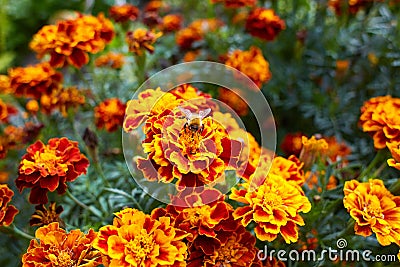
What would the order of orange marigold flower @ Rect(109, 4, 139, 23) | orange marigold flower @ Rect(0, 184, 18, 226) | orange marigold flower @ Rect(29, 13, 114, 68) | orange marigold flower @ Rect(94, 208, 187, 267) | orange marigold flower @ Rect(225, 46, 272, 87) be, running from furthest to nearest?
orange marigold flower @ Rect(109, 4, 139, 23) → orange marigold flower @ Rect(225, 46, 272, 87) → orange marigold flower @ Rect(29, 13, 114, 68) → orange marigold flower @ Rect(0, 184, 18, 226) → orange marigold flower @ Rect(94, 208, 187, 267)

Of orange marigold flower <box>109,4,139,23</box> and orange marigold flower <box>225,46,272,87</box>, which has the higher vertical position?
orange marigold flower <box>109,4,139,23</box>

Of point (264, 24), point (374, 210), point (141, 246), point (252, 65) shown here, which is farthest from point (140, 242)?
point (264, 24)

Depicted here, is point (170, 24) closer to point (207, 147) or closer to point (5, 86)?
point (5, 86)

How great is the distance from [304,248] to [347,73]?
692mm

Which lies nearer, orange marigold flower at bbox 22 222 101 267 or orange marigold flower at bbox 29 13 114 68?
orange marigold flower at bbox 22 222 101 267

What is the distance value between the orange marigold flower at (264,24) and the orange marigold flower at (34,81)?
0.55 metres

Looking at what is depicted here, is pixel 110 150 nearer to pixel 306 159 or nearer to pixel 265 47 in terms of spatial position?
pixel 306 159

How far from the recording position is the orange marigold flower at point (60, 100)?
1.13m

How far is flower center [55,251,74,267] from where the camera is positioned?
2.32ft

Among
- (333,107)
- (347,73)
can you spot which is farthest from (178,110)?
(347,73)

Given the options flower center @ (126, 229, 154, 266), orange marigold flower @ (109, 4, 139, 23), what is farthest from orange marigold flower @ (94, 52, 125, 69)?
flower center @ (126, 229, 154, 266)

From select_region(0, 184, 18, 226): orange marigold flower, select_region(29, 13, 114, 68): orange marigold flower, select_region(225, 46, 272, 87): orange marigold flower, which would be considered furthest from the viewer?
select_region(225, 46, 272, 87): orange marigold flower

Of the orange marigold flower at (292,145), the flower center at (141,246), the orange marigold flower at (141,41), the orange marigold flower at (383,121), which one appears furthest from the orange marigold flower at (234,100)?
the flower center at (141,246)

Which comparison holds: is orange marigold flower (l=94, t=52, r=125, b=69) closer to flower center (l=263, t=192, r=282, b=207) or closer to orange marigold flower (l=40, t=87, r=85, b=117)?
orange marigold flower (l=40, t=87, r=85, b=117)
